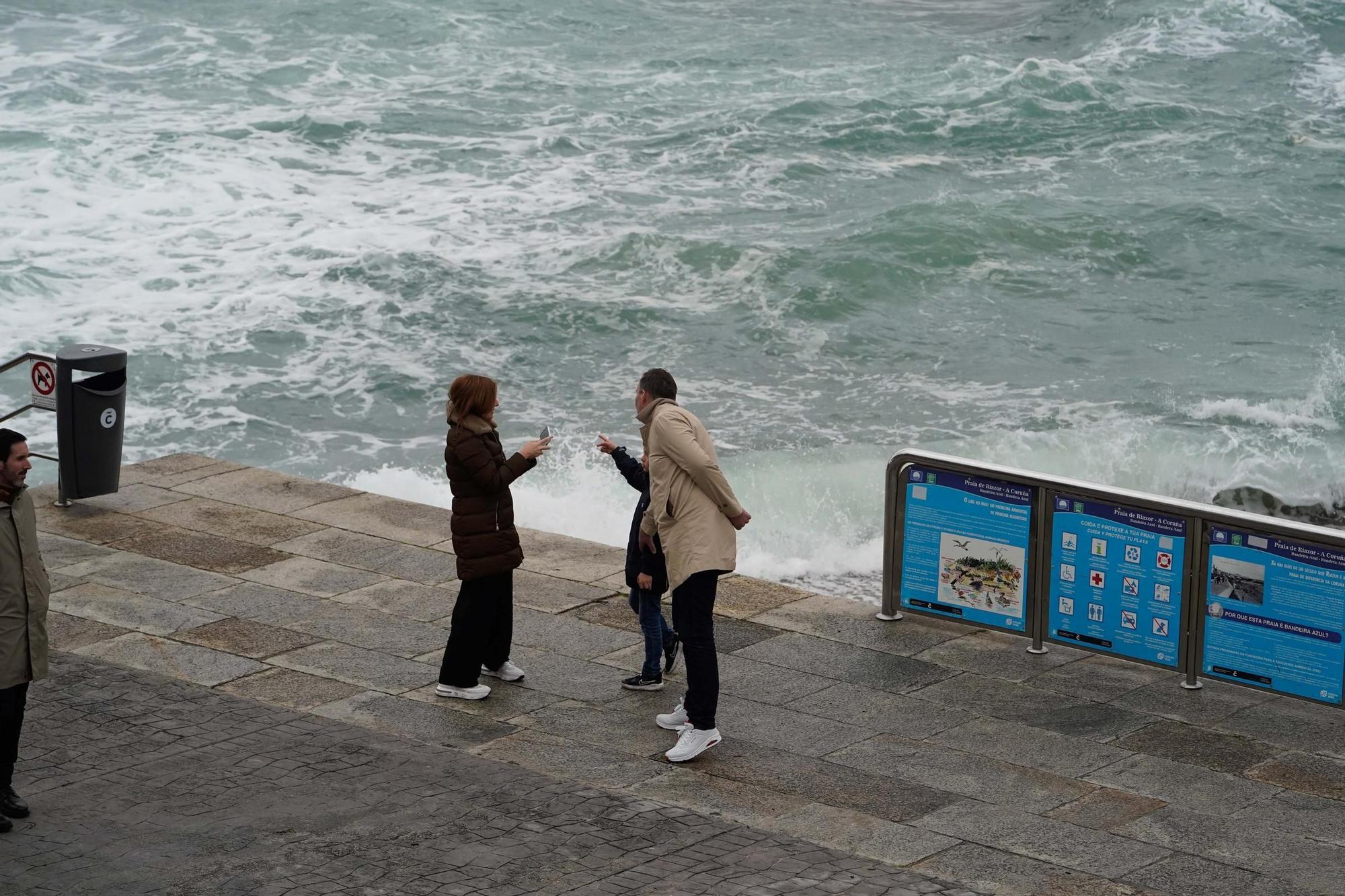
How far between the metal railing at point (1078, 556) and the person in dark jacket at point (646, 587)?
1.63m

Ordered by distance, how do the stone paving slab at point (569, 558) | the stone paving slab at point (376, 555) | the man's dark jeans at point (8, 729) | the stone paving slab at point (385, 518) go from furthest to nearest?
1. the stone paving slab at point (385, 518)
2. the stone paving slab at point (569, 558)
3. the stone paving slab at point (376, 555)
4. the man's dark jeans at point (8, 729)

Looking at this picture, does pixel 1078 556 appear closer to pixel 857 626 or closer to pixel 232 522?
pixel 857 626

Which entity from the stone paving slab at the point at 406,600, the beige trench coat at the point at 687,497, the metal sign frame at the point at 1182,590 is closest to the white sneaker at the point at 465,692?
the stone paving slab at the point at 406,600

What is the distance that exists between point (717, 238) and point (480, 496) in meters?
17.1

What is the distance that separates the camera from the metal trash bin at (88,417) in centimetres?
1121

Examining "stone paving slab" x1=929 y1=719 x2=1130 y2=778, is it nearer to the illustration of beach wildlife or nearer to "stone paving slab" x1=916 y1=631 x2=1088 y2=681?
"stone paving slab" x1=916 y1=631 x2=1088 y2=681

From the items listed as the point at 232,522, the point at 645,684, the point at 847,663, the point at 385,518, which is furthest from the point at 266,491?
the point at 847,663

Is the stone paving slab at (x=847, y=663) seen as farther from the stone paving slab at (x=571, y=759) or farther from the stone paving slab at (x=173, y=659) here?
the stone paving slab at (x=173, y=659)

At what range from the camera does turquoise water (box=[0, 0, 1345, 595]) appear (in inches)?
700

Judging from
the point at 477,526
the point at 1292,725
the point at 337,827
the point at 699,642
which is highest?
the point at 477,526

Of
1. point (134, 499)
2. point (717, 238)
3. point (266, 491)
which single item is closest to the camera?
point (134, 499)

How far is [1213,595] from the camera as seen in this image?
8320 mm

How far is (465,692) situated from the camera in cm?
817

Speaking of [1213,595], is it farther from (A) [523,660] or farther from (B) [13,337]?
(B) [13,337]
